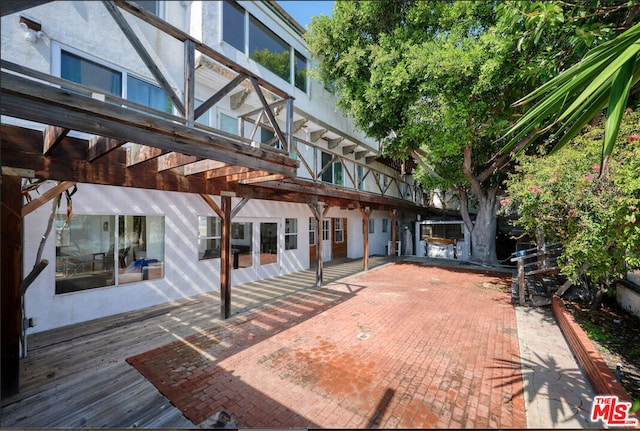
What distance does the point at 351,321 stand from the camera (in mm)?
5258

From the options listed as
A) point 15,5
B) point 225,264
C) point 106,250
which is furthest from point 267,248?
point 15,5

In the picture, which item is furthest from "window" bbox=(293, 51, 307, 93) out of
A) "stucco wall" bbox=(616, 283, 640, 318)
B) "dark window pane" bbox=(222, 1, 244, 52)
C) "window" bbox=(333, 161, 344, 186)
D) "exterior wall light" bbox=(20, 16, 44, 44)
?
"stucco wall" bbox=(616, 283, 640, 318)

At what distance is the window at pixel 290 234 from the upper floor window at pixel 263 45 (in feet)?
16.1

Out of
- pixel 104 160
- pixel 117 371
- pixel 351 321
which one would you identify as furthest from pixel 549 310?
pixel 104 160

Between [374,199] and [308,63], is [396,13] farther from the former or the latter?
[374,199]

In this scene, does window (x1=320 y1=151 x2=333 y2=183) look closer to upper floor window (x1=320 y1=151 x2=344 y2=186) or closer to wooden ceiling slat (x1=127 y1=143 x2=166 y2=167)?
upper floor window (x1=320 y1=151 x2=344 y2=186)

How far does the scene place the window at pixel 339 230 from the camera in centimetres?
1309

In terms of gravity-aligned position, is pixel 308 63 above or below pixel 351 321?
above

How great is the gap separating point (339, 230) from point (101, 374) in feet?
35.1

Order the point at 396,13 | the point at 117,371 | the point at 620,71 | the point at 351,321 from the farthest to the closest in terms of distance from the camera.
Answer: the point at 396,13 < the point at 351,321 < the point at 117,371 < the point at 620,71

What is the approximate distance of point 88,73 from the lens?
16.8 ft

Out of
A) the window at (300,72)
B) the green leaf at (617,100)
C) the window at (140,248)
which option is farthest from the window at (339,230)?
the green leaf at (617,100)

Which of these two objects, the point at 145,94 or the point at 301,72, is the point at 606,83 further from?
the point at 301,72

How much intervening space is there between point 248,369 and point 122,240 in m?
4.14
